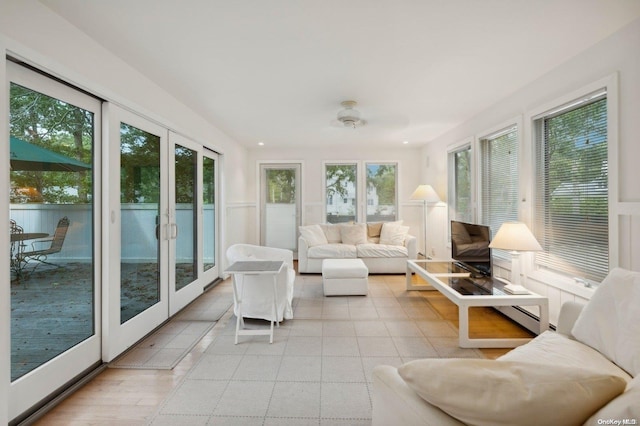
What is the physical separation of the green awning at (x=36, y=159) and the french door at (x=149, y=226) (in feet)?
1.04

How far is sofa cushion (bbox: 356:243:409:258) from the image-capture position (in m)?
5.52

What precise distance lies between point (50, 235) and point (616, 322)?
10.9ft

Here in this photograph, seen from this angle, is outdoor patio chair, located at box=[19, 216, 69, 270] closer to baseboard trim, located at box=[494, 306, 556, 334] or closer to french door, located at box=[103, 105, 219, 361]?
french door, located at box=[103, 105, 219, 361]

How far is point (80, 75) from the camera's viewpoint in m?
2.09

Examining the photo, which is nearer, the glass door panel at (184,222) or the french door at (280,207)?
the glass door panel at (184,222)

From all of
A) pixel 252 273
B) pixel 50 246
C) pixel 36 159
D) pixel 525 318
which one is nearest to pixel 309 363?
pixel 252 273

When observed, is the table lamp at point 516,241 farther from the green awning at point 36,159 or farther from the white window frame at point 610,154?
the green awning at point 36,159

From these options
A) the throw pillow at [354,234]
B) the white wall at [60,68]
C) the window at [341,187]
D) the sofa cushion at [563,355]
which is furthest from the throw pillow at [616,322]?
the window at [341,187]

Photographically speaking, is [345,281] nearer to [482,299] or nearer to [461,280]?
[461,280]

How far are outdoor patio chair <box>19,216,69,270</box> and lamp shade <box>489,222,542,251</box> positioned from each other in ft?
11.5

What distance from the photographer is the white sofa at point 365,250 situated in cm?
552

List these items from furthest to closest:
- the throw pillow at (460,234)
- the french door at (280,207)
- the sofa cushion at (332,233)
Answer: the french door at (280,207)
the sofa cushion at (332,233)
the throw pillow at (460,234)

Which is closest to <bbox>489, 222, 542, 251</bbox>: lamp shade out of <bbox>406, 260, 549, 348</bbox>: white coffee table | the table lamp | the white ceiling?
the table lamp

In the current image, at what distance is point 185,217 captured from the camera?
12.6ft
